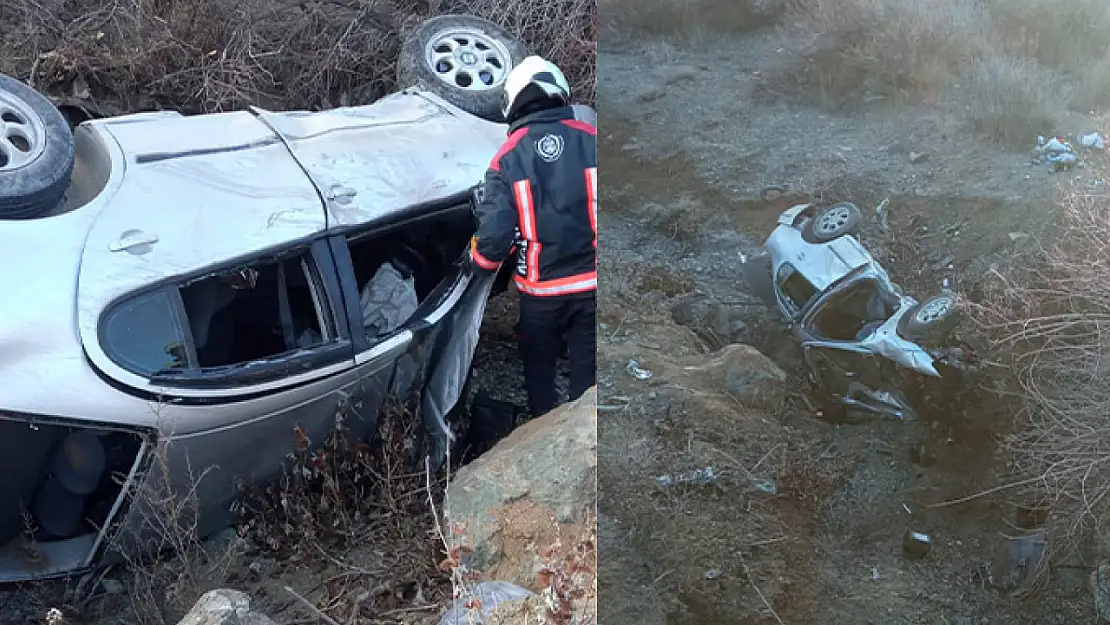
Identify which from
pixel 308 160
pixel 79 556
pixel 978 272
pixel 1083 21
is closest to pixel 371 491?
pixel 79 556

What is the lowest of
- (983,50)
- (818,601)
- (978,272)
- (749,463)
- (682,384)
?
(818,601)

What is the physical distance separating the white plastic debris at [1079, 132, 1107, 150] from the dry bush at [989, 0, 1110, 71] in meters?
0.12

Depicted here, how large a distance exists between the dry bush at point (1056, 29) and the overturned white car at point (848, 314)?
435 millimetres

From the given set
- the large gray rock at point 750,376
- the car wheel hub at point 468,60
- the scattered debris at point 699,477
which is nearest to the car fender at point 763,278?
the large gray rock at point 750,376

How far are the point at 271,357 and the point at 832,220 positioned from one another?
6.84 ft

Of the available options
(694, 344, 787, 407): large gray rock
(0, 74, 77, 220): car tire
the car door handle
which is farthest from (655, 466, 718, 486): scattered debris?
(0, 74, 77, 220): car tire

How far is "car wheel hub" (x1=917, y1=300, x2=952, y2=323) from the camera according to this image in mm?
1821

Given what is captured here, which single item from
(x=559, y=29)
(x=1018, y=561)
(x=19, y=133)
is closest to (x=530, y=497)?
(x=1018, y=561)

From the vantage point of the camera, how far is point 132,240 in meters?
3.00

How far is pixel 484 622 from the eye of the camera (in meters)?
2.46

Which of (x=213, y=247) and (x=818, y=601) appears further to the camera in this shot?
(x=213, y=247)

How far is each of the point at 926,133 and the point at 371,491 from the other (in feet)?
8.38

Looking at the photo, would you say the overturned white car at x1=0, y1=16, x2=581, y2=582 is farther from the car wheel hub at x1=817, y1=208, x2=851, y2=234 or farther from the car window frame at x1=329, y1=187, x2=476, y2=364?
the car wheel hub at x1=817, y1=208, x2=851, y2=234

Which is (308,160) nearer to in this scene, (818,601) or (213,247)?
(213,247)
